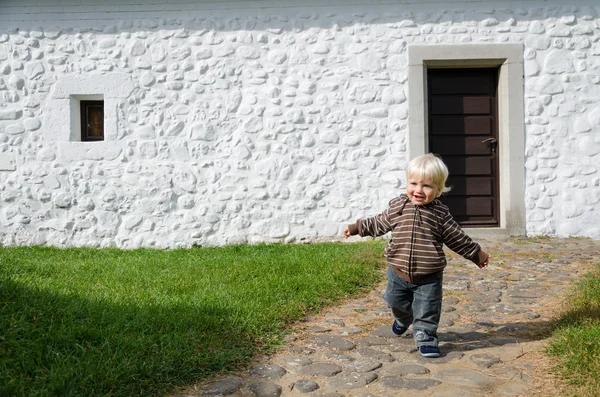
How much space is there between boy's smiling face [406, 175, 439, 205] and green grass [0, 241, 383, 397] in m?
1.17

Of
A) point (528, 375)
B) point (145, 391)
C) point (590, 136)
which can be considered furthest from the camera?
point (590, 136)

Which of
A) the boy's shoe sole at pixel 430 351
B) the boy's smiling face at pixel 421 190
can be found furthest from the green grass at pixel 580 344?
the boy's smiling face at pixel 421 190

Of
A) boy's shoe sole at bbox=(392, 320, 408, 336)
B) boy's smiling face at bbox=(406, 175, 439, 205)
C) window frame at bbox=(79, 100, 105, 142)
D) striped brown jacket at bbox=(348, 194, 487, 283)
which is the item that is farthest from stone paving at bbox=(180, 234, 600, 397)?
window frame at bbox=(79, 100, 105, 142)

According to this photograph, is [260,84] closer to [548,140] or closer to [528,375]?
[548,140]

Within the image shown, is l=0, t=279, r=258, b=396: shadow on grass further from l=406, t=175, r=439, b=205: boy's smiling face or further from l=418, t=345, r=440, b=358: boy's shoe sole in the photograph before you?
l=406, t=175, r=439, b=205: boy's smiling face

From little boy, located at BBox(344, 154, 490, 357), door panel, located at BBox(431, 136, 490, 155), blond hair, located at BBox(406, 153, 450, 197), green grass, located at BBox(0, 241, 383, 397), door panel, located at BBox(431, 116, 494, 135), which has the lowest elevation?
green grass, located at BBox(0, 241, 383, 397)

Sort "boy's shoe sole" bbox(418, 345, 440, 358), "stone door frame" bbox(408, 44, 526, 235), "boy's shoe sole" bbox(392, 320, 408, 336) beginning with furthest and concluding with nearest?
"stone door frame" bbox(408, 44, 526, 235), "boy's shoe sole" bbox(392, 320, 408, 336), "boy's shoe sole" bbox(418, 345, 440, 358)

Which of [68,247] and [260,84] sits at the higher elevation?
[260,84]

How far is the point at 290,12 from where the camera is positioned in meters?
7.89

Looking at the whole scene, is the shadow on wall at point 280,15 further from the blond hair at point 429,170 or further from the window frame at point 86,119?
the blond hair at point 429,170

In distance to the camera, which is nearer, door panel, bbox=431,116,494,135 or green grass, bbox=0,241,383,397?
green grass, bbox=0,241,383,397

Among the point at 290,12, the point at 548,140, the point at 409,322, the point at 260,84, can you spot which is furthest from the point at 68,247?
the point at 548,140

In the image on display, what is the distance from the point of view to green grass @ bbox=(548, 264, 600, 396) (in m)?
2.80

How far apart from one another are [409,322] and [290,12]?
5.29m
